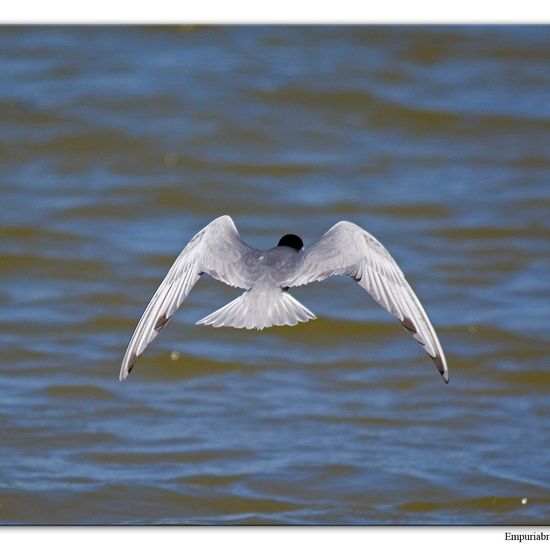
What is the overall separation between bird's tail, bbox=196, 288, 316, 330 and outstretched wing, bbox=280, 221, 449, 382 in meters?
0.09

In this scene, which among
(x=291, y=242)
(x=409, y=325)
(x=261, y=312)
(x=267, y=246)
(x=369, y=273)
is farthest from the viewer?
(x=267, y=246)

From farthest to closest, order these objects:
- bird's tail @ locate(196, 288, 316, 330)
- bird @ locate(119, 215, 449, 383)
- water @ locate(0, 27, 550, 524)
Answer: water @ locate(0, 27, 550, 524) → bird @ locate(119, 215, 449, 383) → bird's tail @ locate(196, 288, 316, 330)

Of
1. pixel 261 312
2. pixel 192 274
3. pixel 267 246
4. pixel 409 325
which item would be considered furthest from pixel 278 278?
pixel 267 246

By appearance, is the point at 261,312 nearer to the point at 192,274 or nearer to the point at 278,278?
the point at 278,278

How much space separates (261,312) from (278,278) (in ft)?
0.74

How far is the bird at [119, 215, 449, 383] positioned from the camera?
4512mm

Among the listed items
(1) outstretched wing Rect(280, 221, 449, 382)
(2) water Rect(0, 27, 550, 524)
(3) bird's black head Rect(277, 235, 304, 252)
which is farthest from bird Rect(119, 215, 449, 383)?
(2) water Rect(0, 27, 550, 524)

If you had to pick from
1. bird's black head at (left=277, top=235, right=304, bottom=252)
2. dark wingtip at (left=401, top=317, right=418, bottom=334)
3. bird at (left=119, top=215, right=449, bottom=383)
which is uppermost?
bird's black head at (left=277, top=235, right=304, bottom=252)

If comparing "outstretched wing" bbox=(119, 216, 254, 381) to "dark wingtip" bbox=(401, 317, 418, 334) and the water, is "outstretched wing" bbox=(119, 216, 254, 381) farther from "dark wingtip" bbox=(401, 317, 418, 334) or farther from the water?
the water

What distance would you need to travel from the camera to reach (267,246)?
8.67 metres

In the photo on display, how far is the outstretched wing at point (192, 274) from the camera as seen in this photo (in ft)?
15.4

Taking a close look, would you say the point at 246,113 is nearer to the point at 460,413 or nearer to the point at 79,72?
the point at 79,72
